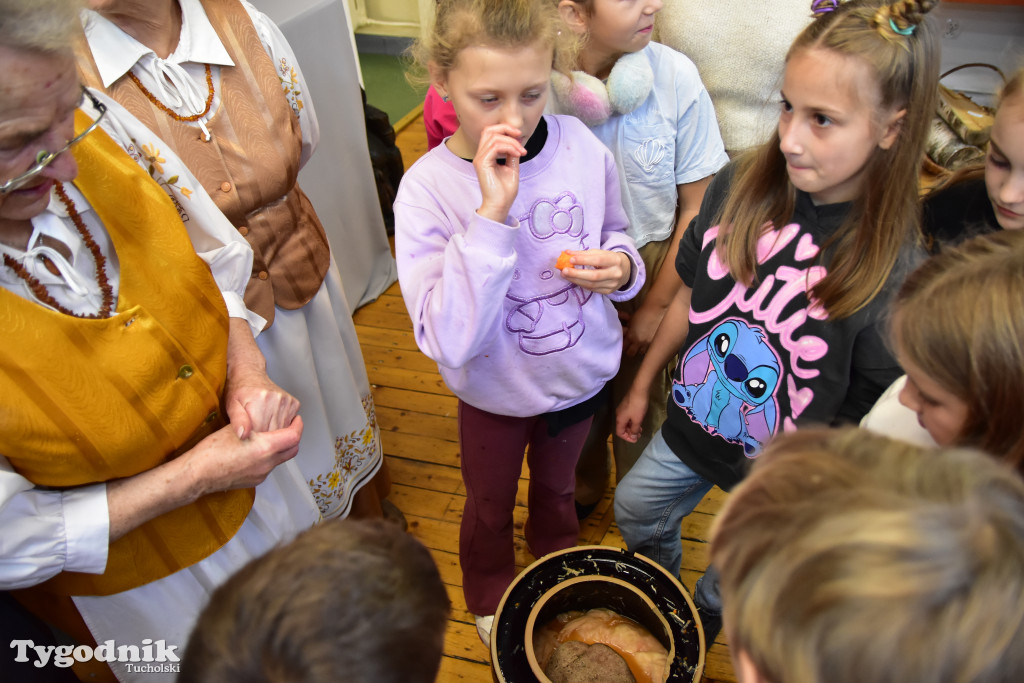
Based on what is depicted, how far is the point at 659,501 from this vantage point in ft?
4.80

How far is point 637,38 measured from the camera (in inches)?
53.6

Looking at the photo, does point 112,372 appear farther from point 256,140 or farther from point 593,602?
point 593,602

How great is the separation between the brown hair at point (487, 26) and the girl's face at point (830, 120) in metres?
0.41

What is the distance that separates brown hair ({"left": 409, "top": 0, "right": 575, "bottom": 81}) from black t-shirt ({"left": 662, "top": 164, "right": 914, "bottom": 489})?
45cm

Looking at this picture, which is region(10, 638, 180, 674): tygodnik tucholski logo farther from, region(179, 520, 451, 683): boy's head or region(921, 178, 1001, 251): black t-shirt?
region(921, 178, 1001, 251): black t-shirt

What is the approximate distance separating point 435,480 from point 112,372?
4.47 feet

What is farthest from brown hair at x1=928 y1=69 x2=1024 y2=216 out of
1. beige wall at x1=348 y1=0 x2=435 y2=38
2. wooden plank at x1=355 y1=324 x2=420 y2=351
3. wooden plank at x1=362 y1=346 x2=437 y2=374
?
beige wall at x1=348 y1=0 x2=435 y2=38

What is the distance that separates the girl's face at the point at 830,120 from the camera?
1.04m

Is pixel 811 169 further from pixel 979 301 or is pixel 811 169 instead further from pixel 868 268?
pixel 979 301

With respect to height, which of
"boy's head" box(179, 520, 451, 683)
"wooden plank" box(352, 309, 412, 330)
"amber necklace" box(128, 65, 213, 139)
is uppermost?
"amber necklace" box(128, 65, 213, 139)

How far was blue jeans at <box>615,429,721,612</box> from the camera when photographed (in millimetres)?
1422

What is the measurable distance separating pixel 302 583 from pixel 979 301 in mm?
800

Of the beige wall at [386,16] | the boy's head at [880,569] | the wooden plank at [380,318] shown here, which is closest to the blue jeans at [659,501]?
the boy's head at [880,569]

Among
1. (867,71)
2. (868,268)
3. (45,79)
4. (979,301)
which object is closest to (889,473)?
(979,301)
